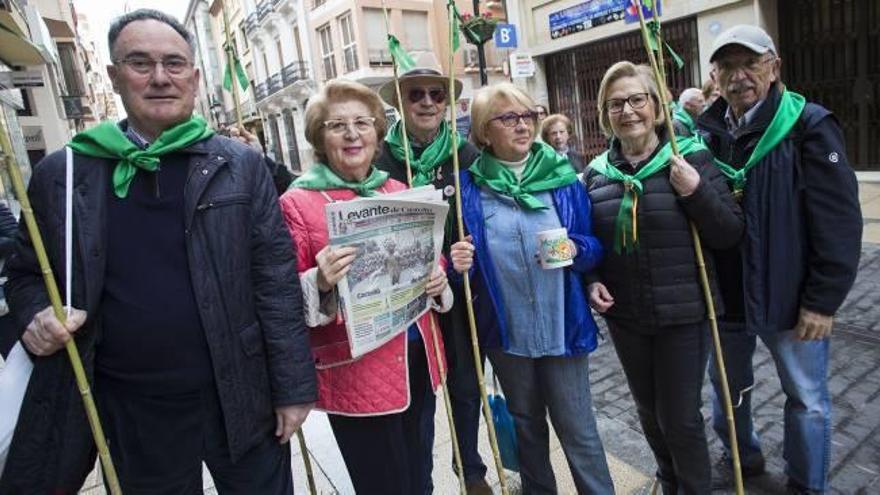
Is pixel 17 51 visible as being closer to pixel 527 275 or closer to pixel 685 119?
pixel 527 275

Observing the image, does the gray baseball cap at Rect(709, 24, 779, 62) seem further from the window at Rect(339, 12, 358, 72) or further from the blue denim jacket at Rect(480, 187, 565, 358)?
the window at Rect(339, 12, 358, 72)

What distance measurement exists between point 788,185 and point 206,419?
2.26 meters

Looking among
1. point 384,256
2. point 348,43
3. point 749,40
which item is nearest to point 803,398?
point 749,40

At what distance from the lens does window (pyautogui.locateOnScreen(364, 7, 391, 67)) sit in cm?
2514

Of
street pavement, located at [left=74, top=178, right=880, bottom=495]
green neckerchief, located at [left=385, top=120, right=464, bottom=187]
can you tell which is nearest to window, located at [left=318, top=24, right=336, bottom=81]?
street pavement, located at [left=74, top=178, right=880, bottom=495]

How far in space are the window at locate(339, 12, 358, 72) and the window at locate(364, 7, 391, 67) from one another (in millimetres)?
744

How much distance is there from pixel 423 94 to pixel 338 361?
1.46 m

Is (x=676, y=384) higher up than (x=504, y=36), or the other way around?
(x=504, y=36)

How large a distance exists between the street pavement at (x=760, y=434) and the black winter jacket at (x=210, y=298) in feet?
4.91

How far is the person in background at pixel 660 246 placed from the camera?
2133 mm

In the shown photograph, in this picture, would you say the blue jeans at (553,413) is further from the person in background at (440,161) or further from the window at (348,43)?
the window at (348,43)

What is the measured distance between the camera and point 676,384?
7.20ft

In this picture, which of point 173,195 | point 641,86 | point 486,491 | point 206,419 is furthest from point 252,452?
point 641,86

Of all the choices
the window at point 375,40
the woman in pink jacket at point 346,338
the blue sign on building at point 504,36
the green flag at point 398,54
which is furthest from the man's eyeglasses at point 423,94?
the window at point 375,40
